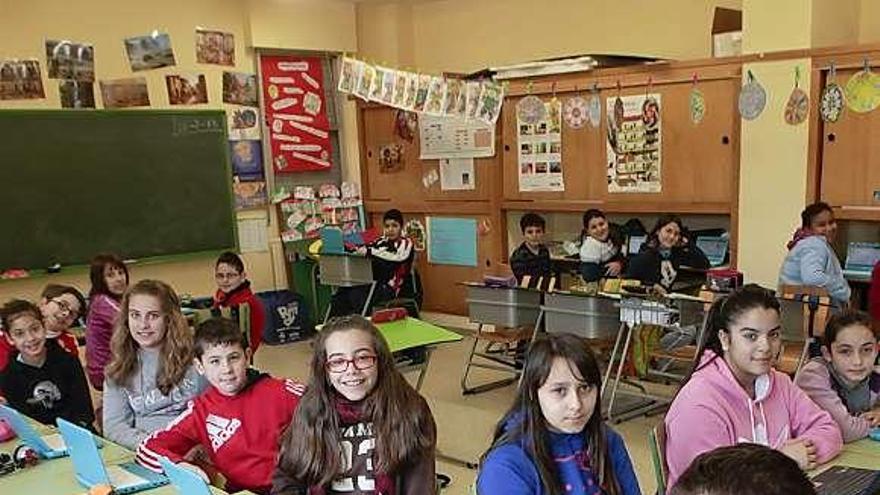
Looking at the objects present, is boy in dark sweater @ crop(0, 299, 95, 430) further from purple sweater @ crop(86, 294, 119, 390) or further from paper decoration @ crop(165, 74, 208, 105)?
paper decoration @ crop(165, 74, 208, 105)

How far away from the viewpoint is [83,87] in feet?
19.6

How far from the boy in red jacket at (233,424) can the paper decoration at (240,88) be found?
4897 mm

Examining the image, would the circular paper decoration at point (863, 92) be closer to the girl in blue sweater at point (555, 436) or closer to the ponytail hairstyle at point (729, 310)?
the ponytail hairstyle at point (729, 310)

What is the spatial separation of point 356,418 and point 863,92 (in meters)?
3.97

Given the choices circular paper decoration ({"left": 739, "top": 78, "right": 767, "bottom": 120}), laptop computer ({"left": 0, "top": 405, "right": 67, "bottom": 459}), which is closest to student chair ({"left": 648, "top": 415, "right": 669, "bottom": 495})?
laptop computer ({"left": 0, "top": 405, "right": 67, "bottom": 459})

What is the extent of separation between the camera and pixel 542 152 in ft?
20.8

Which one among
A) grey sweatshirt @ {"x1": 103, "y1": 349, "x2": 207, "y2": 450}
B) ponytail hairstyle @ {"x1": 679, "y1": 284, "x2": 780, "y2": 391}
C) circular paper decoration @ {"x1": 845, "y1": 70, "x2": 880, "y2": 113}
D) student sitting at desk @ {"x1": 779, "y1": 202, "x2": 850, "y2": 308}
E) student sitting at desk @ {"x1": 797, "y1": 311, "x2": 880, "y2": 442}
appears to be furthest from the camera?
circular paper decoration @ {"x1": 845, "y1": 70, "x2": 880, "y2": 113}

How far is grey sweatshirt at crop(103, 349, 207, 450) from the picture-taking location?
2695 mm

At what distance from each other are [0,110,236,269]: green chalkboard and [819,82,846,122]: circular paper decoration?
4.53 m

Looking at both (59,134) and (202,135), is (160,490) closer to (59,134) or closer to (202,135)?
(59,134)

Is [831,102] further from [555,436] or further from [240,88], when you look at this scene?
[240,88]

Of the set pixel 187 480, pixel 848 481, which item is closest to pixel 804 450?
pixel 848 481

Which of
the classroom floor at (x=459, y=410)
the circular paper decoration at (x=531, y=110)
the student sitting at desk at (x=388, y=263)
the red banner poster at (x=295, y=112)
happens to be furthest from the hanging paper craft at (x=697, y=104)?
the red banner poster at (x=295, y=112)

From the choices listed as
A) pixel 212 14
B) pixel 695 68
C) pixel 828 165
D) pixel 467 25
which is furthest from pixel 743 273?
pixel 212 14
